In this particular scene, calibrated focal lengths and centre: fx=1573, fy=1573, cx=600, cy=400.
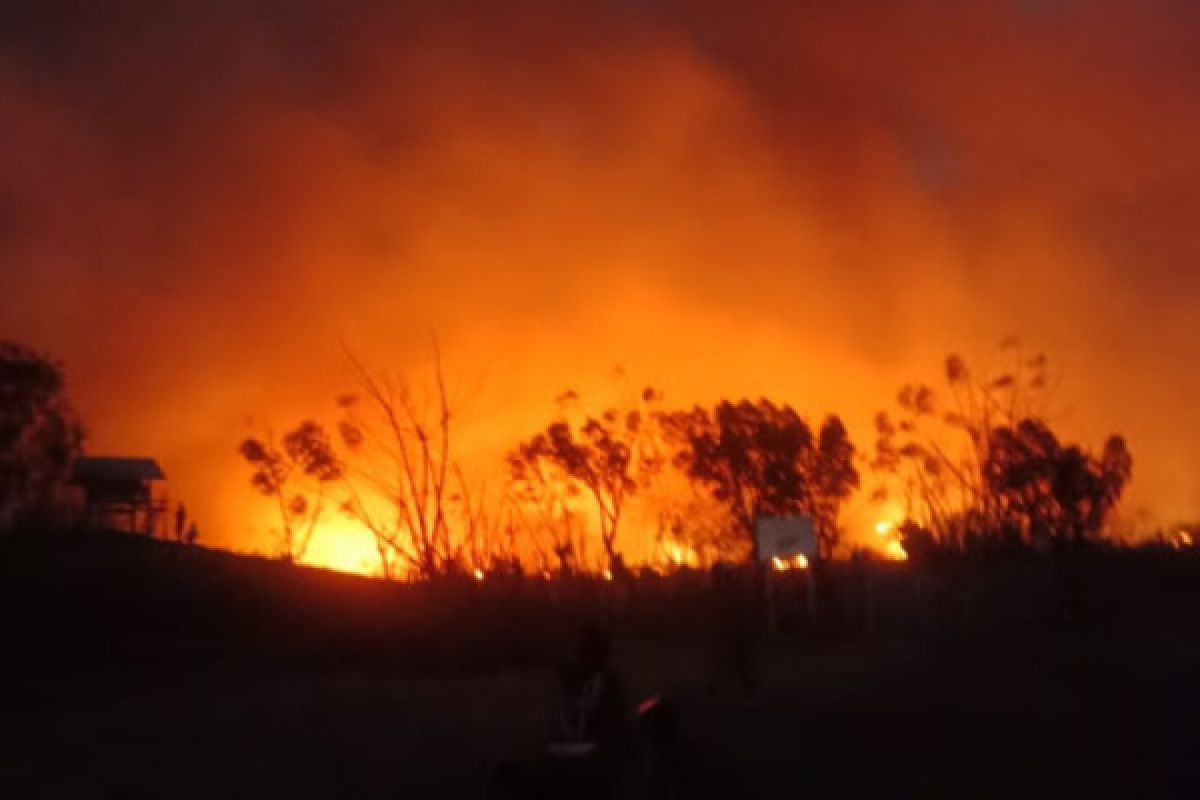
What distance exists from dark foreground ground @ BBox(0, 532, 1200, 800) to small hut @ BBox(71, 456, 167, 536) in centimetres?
1930

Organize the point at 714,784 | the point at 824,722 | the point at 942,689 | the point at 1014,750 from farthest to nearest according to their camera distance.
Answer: the point at 942,689 < the point at 824,722 < the point at 1014,750 < the point at 714,784

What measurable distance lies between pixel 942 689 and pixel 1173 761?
620cm

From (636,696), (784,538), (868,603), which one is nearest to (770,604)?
(784,538)

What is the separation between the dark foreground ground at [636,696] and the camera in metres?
14.9

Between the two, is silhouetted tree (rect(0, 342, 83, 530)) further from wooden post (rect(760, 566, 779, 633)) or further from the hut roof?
wooden post (rect(760, 566, 779, 633))

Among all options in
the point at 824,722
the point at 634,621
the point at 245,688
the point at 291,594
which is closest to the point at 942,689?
the point at 824,722

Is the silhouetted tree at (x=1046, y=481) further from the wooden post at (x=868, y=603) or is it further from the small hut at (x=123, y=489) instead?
the small hut at (x=123, y=489)

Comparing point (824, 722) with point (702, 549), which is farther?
point (702, 549)

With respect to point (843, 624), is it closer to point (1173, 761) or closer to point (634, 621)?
point (634, 621)

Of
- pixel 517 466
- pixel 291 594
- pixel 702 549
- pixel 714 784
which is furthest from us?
pixel 702 549

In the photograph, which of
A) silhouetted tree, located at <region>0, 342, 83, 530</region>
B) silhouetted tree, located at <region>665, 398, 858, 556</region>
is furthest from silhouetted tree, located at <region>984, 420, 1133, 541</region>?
silhouetted tree, located at <region>0, 342, 83, 530</region>

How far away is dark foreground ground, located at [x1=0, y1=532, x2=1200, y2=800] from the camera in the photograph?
14.9 m

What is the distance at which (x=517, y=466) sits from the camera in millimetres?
44469

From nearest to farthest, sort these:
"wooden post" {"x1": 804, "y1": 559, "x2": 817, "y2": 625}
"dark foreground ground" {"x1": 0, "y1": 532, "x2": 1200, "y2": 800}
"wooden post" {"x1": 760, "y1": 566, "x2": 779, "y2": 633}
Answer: "dark foreground ground" {"x1": 0, "y1": 532, "x2": 1200, "y2": 800}, "wooden post" {"x1": 760, "y1": 566, "x2": 779, "y2": 633}, "wooden post" {"x1": 804, "y1": 559, "x2": 817, "y2": 625}
